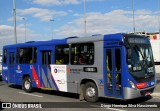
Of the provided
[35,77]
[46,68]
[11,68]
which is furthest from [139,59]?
[11,68]

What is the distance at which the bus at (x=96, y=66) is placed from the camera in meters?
11.8

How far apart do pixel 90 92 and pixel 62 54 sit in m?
2.57

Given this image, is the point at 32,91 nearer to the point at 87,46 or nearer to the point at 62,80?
the point at 62,80

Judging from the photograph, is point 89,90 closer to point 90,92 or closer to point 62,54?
point 90,92

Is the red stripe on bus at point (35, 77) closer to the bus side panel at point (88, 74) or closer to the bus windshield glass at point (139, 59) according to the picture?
the bus side panel at point (88, 74)

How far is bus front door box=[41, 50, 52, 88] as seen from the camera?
15.6 m

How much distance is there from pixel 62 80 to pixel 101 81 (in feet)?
9.07

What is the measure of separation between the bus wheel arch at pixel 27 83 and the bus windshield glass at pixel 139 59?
23.6 ft

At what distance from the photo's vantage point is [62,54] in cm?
1471

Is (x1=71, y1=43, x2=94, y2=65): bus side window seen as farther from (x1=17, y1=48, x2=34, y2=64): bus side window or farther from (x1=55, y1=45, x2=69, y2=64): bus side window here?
(x1=17, y1=48, x2=34, y2=64): bus side window

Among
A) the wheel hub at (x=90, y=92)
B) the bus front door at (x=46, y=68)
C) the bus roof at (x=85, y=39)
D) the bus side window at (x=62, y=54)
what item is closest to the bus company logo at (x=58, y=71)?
the bus side window at (x=62, y=54)

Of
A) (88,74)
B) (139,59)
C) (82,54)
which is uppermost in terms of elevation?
(82,54)

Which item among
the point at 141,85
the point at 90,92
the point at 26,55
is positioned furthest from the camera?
the point at 26,55

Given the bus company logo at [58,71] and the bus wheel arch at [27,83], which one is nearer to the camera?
the bus company logo at [58,71]
